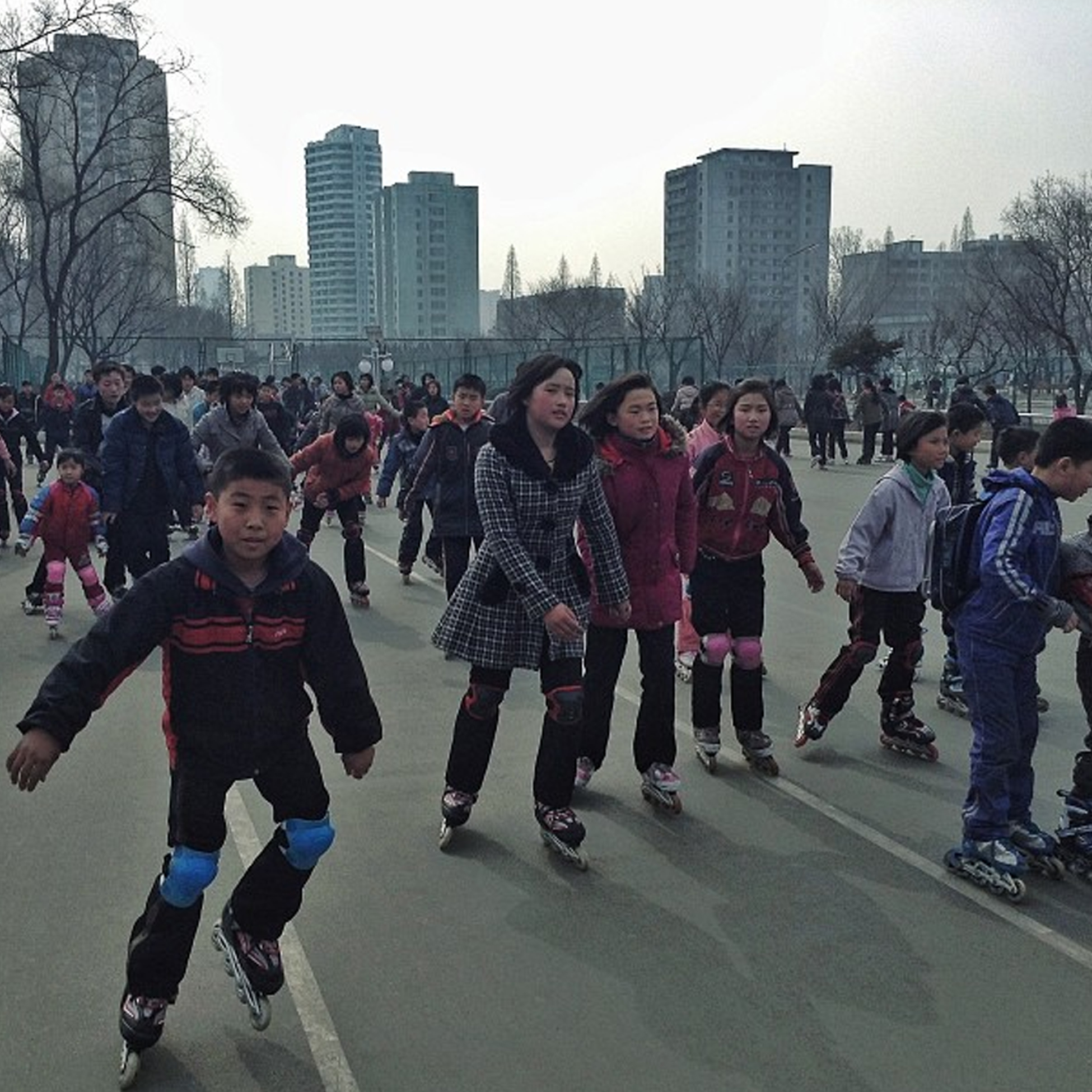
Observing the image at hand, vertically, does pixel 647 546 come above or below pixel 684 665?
above

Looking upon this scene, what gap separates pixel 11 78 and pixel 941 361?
1771 inches

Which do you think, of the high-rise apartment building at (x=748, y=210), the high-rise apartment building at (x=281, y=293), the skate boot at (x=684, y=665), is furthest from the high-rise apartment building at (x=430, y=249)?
the skate boot at (x=684, y=665)

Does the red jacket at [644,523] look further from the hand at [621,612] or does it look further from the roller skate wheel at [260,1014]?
the roller skate wheel at [260,1014]

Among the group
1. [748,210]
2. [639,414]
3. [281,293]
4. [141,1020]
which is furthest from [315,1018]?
[281,293]

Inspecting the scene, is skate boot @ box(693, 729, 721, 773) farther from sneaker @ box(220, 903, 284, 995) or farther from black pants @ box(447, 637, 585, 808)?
sneaker @ box(220, 903, 284, 995)

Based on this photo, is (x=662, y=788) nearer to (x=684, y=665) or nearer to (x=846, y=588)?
(x=846, y=588)

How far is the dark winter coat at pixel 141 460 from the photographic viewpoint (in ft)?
26.7

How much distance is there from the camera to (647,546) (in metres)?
4.78

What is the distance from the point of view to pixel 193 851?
3.09m

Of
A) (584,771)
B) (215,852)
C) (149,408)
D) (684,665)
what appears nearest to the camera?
(215,852)

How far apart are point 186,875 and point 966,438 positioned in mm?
5054

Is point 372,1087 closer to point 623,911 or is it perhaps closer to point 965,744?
point 623,911

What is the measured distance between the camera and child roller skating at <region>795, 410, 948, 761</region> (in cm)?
545

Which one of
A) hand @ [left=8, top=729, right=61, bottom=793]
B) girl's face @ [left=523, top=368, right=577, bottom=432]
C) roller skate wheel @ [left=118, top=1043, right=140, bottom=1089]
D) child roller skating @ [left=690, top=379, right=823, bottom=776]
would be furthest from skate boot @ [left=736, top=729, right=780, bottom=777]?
hand @ [left=8, top=729, right=61, bottom=793]
